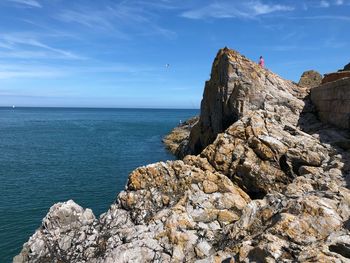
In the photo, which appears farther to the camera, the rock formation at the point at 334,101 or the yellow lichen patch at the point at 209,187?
the rock formation at the point at 334,101

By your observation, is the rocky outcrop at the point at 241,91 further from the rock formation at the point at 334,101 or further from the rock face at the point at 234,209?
the rock formation at the point at 334,101

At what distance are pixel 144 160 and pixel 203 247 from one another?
5354 cm

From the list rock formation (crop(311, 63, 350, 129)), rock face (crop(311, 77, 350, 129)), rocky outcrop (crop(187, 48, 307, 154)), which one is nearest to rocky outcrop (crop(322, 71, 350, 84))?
rock formation (crop(311, 63, 350, 129))

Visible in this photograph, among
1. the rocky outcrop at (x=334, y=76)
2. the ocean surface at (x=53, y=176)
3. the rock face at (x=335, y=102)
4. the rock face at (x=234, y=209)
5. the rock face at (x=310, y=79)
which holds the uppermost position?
the rock face at (x=310, y=79)

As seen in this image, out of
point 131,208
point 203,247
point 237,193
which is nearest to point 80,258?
point 131,208

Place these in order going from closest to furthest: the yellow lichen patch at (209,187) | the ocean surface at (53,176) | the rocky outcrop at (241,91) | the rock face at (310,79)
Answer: the yellow lichen patch at (209,187) → the rocky outcrop at (241,91) → the ocean surface at (53,176) → the rock face at (310,79)

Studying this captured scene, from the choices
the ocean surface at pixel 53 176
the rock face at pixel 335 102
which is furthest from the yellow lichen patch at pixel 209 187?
the ocean surface at pixel 53 176

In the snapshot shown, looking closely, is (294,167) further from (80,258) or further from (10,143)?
(10,143)

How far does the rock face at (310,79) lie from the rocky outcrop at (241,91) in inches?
392

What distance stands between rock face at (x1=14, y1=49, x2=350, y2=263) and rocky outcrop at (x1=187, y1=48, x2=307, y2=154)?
1820 mm

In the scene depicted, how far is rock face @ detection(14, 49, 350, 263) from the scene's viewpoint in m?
16.0

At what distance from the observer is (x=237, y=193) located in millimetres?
24203

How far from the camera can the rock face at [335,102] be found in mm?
27094

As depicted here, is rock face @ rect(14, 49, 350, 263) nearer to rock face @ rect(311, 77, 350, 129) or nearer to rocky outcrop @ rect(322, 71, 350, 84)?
rock face @ rect(311, 77, 350, 129)
